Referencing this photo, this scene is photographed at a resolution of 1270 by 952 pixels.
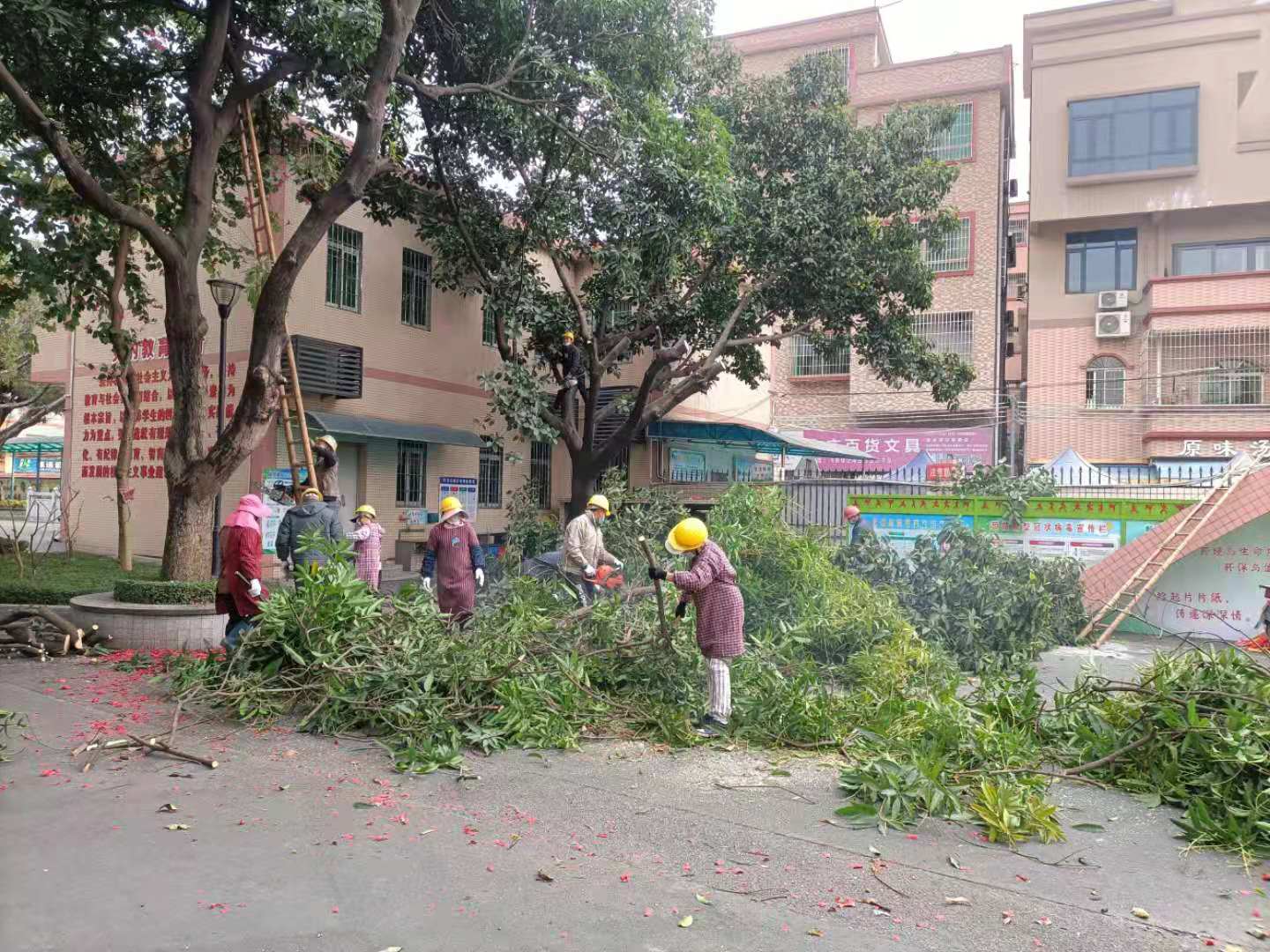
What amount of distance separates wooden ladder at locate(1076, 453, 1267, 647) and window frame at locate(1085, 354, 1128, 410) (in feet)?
42.5

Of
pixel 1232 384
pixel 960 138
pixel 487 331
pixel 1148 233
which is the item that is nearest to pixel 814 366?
pixel 960 138

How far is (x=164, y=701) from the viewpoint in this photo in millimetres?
7855

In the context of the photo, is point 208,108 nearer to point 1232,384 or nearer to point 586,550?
point 586,550

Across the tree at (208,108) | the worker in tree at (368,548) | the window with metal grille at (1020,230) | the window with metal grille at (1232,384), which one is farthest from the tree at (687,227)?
the window with metal grille at (1020,230)

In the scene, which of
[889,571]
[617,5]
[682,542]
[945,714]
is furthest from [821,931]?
[617,5]

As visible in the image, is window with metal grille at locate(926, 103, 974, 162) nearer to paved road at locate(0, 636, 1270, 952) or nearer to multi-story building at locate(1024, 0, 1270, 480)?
multi-story building at locate(1024, 0, 1270, 480)

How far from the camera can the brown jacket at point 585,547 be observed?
10.3 metres

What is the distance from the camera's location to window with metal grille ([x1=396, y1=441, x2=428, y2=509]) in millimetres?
18234

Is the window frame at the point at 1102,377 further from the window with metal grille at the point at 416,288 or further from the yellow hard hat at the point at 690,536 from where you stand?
the yellow hard hat at the point at 690,536

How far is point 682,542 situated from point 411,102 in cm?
1014

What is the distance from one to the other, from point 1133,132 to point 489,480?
19.4 m

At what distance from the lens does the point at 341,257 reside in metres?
17.0

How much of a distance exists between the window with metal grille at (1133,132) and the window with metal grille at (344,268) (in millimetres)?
19439

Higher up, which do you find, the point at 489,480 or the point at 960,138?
the point at 960,138
